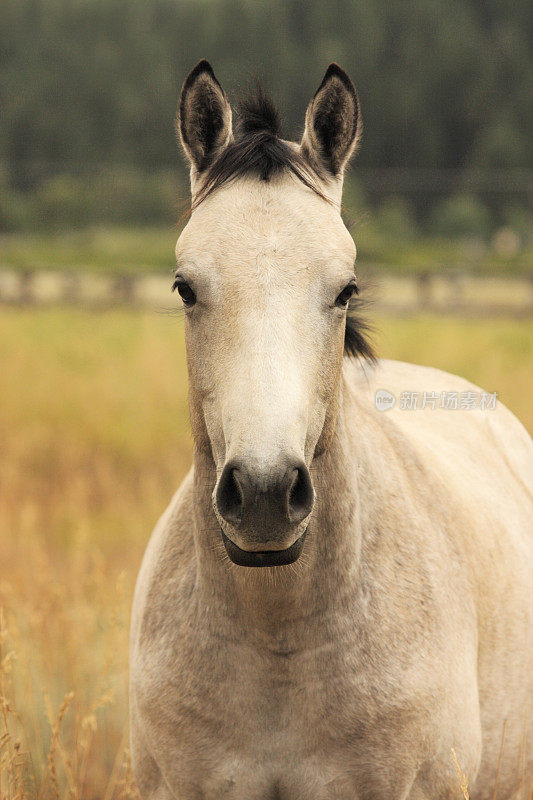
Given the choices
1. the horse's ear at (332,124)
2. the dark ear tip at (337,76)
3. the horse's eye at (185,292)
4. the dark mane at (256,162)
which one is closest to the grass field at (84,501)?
the horse's eye at (185,292)

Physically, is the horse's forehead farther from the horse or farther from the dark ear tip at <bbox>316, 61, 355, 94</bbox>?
the dark ear tip at <bbox>316, 61, 355, 94</bbox>

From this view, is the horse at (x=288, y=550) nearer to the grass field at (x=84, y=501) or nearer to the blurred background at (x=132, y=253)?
the blurred background at (x=132, y=253)

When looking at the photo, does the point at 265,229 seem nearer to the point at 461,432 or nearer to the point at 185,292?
the point at 185,292

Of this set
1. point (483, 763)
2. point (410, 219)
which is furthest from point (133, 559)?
point (410, 219)

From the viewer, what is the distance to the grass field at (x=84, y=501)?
3.53 metres

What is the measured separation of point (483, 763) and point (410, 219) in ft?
145

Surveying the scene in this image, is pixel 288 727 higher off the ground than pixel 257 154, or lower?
lower

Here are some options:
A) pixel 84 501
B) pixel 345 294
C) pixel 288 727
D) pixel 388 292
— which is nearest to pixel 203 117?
pixel 345 294

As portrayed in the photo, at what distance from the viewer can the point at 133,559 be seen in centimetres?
583

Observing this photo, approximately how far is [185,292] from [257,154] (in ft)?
1.40

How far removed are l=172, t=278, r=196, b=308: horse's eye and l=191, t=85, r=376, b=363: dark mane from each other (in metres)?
0.28

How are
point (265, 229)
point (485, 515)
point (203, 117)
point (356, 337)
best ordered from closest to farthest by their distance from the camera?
point (265, 229) < point (203, 117) < point (356, 337) < point (485, 515)

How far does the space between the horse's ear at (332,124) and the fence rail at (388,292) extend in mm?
18199

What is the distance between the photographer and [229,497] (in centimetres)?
178
